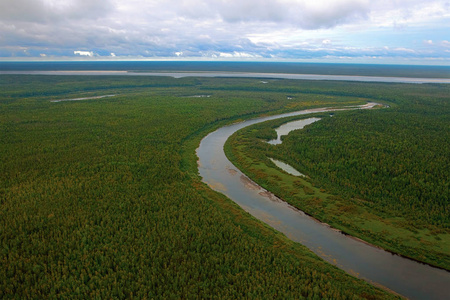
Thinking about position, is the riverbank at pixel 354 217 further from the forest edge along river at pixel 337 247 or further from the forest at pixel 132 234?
the forest at pixel 132 234

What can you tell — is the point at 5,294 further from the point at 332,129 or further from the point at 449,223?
the point at 332,129

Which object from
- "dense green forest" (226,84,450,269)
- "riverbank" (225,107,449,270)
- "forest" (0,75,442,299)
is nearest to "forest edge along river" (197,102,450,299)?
"riverbank" (225,107,449,270)

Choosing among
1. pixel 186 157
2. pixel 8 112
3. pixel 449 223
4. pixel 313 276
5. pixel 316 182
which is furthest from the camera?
pixel 8 112

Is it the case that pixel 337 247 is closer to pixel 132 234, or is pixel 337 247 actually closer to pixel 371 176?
pixel 371 176

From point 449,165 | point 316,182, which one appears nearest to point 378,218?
point 316,182

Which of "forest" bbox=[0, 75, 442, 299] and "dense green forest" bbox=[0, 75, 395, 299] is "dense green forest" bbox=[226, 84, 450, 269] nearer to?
"forest" bbox=[0, 75, 442, 299]

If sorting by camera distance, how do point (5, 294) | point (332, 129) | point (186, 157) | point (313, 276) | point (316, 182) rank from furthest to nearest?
point (332, 129) < point (186, 157) < point (316, 182) < point (313, 276) < point (5, 294)
